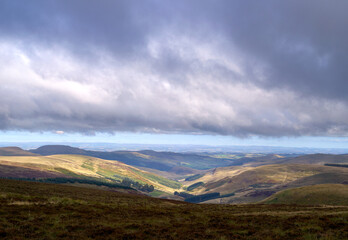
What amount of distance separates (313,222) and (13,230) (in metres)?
29.9

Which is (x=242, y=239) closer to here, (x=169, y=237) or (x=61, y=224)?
(x=169, y=237)

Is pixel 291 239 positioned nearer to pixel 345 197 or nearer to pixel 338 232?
pixel 338 232

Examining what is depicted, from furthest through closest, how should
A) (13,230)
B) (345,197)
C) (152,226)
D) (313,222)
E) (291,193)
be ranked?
(291,193)
(345,197)
(313,222)
(152,226)
(13,230)

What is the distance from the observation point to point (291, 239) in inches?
705

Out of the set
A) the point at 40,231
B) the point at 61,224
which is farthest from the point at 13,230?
the point at 61,224

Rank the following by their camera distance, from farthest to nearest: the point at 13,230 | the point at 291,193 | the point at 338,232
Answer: the point at 291,193
the point at 338,232
the point at 13,230

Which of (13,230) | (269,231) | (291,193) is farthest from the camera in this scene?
(291,193)

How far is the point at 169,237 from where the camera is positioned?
1828 centimetres

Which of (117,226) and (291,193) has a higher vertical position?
(117,226)

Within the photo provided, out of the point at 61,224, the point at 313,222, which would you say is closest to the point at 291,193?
the point at 313,222

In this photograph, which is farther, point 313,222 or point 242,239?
point 313,222

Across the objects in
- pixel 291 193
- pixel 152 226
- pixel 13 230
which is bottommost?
pixel 291 193

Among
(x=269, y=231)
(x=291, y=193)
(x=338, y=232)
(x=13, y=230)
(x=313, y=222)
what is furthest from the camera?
(x=291, y=193)

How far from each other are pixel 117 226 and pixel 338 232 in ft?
68.2
